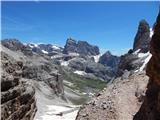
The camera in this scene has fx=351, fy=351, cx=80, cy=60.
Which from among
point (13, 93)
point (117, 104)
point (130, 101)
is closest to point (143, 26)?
point (130, 101)

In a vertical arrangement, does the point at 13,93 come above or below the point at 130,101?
above

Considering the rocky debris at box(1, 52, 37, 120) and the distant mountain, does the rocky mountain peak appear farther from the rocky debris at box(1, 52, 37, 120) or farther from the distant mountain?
the rocky debris at box(1, 52, 37, 120)

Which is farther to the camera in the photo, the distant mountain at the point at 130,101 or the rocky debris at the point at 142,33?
the rocky debris at the point at 142,33

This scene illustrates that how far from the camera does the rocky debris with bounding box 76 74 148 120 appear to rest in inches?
1357

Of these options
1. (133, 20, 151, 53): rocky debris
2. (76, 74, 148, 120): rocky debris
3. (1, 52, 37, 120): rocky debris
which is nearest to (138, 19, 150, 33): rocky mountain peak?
(133, 20, 151, 53): rocky debris

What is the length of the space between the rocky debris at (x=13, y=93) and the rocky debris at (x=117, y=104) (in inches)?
327

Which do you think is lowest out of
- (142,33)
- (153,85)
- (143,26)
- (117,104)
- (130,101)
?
(117,104)

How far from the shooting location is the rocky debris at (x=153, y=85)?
2481 cm

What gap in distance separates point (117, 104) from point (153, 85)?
25.3 feet

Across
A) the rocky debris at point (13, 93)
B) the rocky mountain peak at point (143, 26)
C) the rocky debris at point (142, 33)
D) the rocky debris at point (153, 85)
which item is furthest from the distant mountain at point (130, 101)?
the rocky mountain peak at point (143, 26)

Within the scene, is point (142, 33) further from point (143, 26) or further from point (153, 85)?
point (153, 85)

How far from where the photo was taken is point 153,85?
94.5ft

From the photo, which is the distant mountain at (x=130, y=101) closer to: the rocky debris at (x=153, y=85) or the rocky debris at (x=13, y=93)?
the rocky debris at (x=153, y=85)

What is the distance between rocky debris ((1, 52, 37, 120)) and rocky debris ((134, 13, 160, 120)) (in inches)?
388
